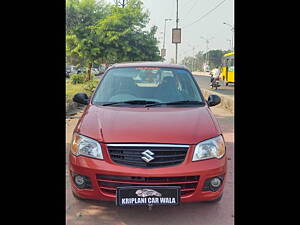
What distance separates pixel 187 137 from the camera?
9.75 ft

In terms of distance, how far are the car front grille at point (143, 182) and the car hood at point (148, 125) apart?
1.14 ft

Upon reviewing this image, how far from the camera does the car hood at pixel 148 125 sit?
2945mm

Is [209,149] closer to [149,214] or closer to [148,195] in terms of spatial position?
[148,195]

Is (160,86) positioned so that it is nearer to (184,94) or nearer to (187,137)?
(184,94)

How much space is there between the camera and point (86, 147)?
3.00 metres

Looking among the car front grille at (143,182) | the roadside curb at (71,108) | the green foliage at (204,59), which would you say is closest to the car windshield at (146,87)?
the car front grille at (143,182)

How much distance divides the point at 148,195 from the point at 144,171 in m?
0.23

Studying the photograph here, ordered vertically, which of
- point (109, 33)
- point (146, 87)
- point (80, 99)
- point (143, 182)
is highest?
point (109, 33)

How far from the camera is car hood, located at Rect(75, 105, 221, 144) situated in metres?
2.95

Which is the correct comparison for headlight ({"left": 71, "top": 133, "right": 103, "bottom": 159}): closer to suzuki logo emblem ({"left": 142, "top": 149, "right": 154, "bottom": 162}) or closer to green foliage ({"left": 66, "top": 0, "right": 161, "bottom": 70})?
suzuki logo emblem ({"left": 142, "top": 149, "right": 154, "bottom": 162})

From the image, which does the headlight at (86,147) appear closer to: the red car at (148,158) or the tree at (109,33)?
the red car at (148,158)

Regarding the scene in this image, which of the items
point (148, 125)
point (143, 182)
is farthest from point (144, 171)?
point (148, 125)

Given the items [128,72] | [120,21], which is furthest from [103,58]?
[128,72]
